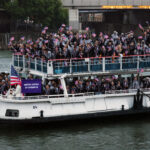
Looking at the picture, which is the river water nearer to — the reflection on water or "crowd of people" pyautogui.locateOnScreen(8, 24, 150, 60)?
the reflection on water

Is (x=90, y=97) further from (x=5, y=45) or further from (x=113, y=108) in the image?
(x=5, y=45)

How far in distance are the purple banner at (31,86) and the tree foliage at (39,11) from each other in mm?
72398

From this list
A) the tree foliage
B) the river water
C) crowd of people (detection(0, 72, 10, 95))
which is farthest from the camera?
the tree foliage

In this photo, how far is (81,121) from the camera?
107ft

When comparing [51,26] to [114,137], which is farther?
[51,26]

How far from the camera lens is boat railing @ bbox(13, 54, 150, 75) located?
30703mm

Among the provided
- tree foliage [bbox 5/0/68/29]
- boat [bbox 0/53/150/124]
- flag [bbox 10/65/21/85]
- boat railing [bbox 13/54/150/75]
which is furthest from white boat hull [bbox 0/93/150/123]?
tree foliage [bbox 5/0/68/29]

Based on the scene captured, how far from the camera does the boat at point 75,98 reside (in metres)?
30.3

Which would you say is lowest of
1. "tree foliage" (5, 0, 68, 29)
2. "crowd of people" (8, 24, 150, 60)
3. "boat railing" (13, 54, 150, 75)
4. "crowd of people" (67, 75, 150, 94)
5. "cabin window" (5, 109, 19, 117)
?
"cabin window" (5, 109, 19, 117)

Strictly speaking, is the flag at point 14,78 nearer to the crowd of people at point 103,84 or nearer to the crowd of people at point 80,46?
the crowd of people at point 80,46

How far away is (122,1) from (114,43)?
186ft

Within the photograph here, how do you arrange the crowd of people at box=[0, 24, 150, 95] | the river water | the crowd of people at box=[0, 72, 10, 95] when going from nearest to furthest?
the river water → the crowd of people at box=[0, 24, 150, 95] → the crowd of people at box=[0, 72, 10, 95]

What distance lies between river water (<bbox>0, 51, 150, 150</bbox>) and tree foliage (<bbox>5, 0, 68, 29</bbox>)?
71.5m

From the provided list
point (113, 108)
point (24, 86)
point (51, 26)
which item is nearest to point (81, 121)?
point (113, 108)
